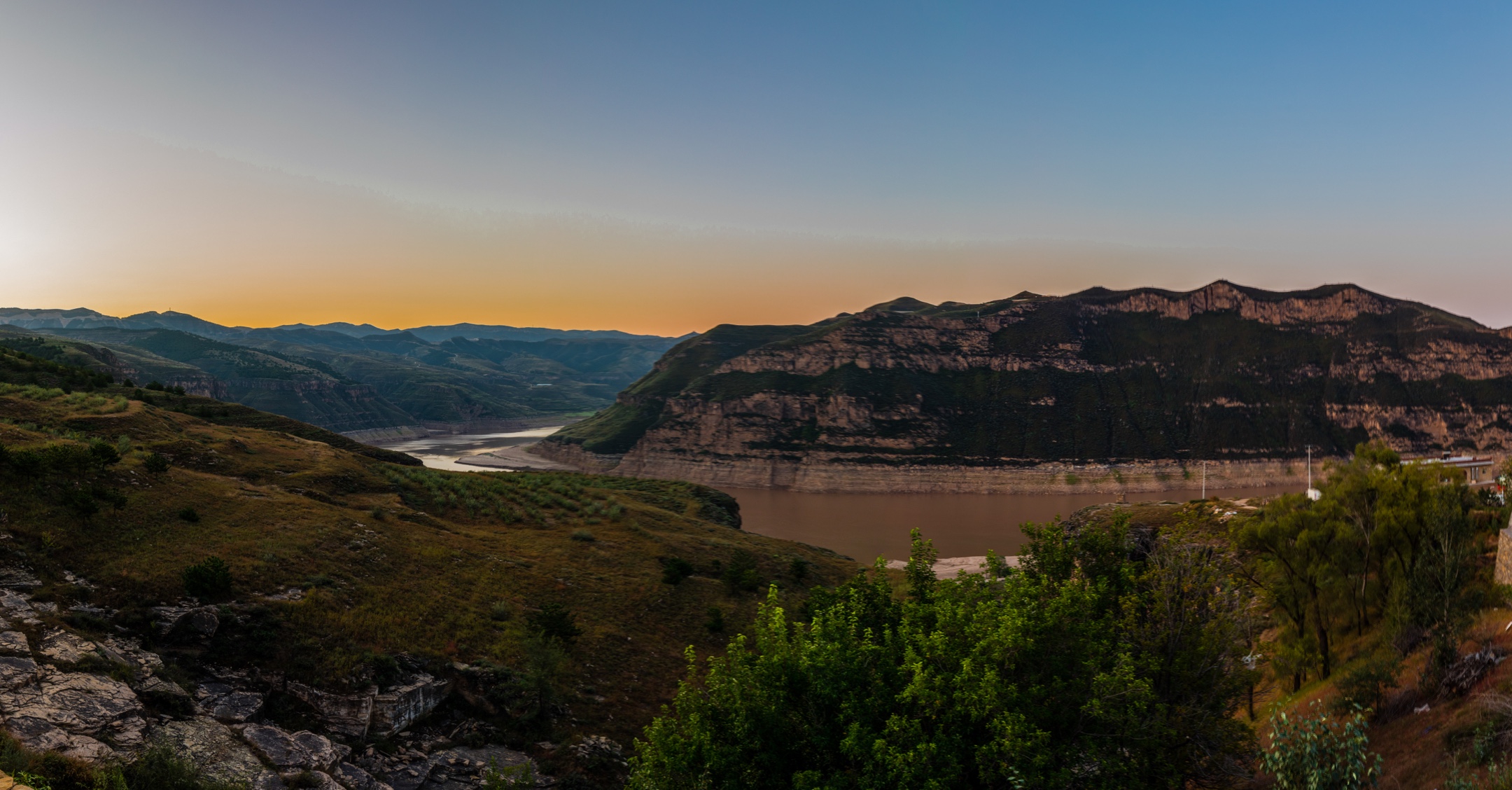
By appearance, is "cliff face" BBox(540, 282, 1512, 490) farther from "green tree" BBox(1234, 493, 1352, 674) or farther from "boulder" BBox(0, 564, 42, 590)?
"boulder" BBox(0, 564, 42, 590)

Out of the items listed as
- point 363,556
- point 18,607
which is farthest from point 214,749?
point 363,556

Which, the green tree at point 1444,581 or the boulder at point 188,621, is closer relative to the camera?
the boulder at point 188,621

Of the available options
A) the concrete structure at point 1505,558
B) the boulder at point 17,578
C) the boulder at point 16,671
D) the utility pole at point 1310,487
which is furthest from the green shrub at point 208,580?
the utility pole at point 1310,487

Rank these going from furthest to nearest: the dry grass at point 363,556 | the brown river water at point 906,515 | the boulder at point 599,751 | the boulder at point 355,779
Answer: the brown river water at point 906,515 → the dry grass at point 363,556 → the boulder at point 599,751 → the boulder at point 355,779

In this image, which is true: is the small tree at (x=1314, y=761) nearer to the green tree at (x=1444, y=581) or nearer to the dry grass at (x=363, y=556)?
the green tree at (x=1444, y=581)

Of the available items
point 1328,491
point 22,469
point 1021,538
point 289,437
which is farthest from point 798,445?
point 22,469

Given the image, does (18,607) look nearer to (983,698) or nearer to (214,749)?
(214,749)

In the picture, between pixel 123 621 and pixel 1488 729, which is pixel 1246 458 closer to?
pixel 1488 729
